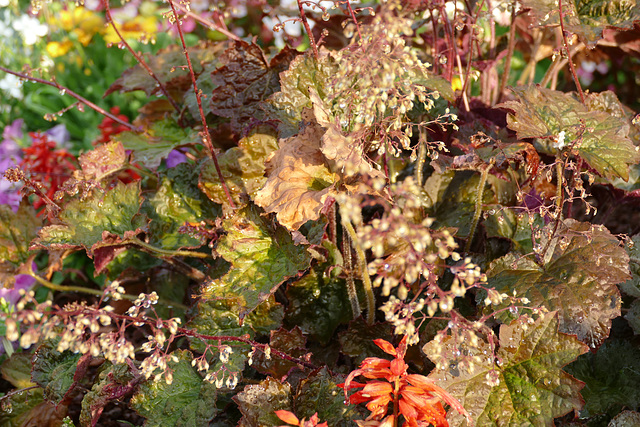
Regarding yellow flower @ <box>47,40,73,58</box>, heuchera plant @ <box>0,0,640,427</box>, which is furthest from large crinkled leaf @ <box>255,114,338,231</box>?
yellow flower @ <box>47,40,73,58</box>

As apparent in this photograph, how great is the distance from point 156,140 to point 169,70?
37 cm

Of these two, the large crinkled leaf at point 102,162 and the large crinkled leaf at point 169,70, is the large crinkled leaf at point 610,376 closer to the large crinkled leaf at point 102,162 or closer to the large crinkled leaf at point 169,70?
the large crinkled leaf at point 102,162

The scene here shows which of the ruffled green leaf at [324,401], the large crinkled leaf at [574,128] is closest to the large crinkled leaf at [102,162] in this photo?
the ruffled green leaf at [324,401]

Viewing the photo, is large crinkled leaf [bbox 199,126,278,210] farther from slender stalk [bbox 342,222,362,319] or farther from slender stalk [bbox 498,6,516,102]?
slender stalk [bbox 498,6,516,102]

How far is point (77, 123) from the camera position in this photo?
335 cm

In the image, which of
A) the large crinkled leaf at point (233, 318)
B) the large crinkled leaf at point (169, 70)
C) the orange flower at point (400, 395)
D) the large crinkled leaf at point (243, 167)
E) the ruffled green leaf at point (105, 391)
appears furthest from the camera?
the large crinkled leaf at point (169, 70)

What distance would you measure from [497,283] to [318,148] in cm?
56

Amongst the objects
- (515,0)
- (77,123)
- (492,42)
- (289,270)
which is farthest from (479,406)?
(77,123)

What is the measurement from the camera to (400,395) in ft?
3.32

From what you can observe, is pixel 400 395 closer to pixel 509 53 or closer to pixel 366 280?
pixel 366 280

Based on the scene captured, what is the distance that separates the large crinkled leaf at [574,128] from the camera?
1.26m

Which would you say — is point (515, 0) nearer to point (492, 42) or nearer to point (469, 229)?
point (492, 42)

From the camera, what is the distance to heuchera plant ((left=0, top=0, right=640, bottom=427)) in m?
0.98

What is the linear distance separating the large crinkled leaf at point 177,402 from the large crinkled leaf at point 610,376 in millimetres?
930
